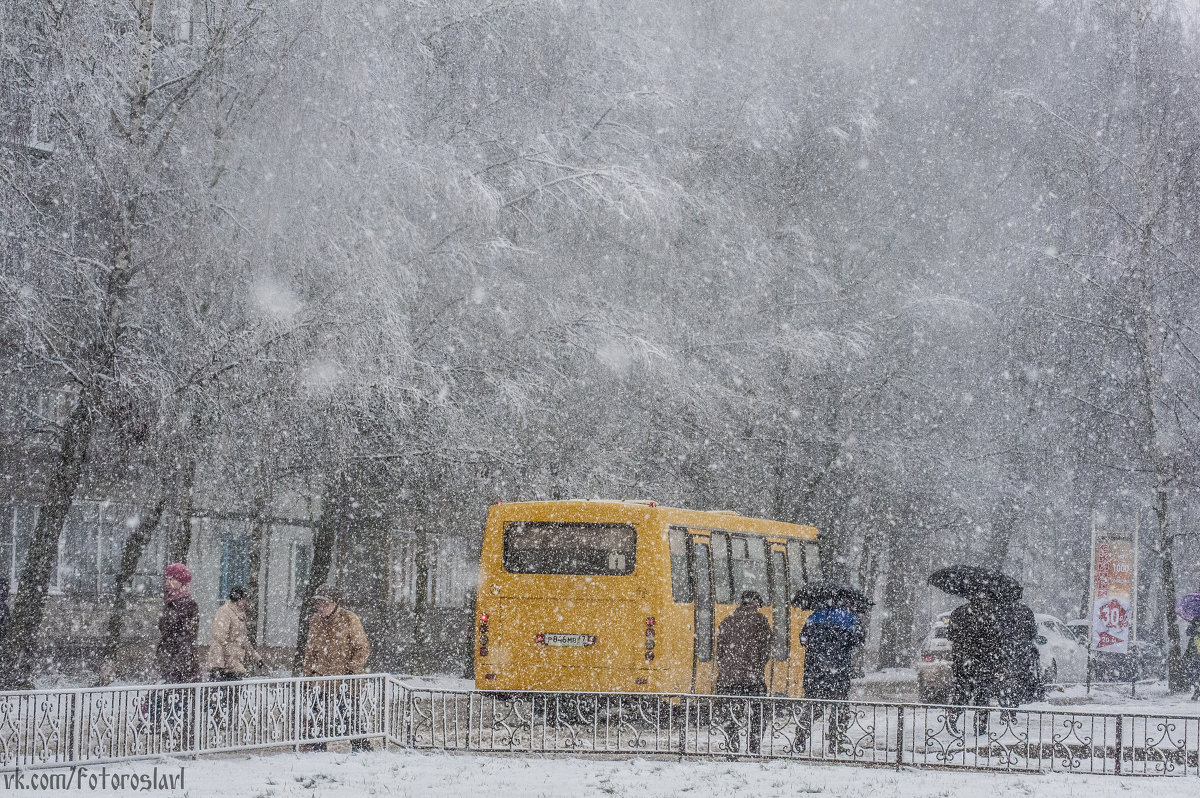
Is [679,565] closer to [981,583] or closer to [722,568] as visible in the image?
[722,568]

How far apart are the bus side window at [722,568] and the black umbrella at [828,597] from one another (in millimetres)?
2267

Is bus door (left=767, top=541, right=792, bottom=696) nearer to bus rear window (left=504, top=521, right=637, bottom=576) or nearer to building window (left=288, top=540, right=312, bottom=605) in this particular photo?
bus rear window (left=504, top=521, right=637, bottom=576)

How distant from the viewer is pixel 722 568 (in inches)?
814

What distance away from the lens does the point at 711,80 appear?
28.6 meters

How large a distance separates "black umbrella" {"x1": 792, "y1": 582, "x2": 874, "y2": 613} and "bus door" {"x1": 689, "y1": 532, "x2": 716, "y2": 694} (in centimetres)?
184

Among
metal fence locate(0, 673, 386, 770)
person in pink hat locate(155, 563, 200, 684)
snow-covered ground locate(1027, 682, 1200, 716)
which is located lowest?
snow-covered ground locate(1027, 682, 1200, 716)

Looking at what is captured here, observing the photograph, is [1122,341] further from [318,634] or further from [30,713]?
[30,713]

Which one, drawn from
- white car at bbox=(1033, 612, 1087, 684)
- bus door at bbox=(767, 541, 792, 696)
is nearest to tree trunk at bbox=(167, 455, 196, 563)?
bus door at bbox=(767, 541, 792, 696)

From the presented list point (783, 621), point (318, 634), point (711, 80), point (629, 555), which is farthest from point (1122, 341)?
point (318, 634)

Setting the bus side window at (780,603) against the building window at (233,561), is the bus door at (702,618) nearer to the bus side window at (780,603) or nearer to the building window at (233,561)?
the bus side window at (780,603)

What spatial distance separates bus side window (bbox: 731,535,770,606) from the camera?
21.1m

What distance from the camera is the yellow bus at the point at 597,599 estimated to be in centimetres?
1880

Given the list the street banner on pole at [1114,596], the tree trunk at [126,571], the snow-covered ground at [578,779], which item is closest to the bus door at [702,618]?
the snow-covered ground at [578,779]

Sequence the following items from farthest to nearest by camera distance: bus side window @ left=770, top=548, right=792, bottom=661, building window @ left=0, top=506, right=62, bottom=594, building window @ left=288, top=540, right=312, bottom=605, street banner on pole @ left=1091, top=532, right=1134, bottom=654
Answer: building window @ left=288, top=540, right=312, bottom=605 < street banner on pole @ left=1091, top=532, right=1134, bottom=654 < building window @ left=0, top=506, right=62, bottom=594 < bus side window @ left=770, top=548, right=792, bottom=661
